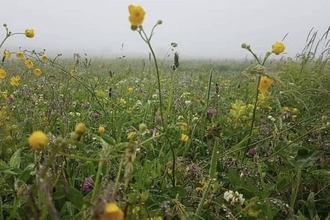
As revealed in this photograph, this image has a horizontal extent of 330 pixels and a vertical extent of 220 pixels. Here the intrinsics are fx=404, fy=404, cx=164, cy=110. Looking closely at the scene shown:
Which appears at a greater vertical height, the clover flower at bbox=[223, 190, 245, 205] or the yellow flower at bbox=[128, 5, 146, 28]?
the yellow flower at bbox=[128, 5, 146, 28]

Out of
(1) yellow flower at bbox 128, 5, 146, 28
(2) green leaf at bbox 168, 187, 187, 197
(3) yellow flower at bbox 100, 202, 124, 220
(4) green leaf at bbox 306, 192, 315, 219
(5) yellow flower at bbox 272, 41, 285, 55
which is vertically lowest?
(4) green leaf at bbox 306, 192, 315, 219

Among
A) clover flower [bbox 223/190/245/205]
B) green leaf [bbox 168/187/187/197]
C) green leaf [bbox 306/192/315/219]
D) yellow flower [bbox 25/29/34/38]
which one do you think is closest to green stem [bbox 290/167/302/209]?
green leaf [bbox 306/192/315/219]

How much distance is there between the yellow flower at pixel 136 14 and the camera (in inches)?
31.9

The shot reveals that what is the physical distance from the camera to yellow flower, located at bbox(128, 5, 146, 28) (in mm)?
809

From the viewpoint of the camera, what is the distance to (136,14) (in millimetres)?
819

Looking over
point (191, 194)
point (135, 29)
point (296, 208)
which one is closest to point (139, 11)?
point (135, 29)

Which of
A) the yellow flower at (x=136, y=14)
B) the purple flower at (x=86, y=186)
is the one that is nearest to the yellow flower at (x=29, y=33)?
the purple flower at (x=86, y=186)

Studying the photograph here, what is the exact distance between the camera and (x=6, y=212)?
0.98 meters

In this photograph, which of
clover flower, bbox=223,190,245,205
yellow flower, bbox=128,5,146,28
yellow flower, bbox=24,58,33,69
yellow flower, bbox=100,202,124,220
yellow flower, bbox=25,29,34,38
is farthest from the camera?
yellow flower, bbox=24,58,33,69

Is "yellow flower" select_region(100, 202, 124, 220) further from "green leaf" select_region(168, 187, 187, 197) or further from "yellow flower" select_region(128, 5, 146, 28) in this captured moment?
"green leaf" select_region(168, 187, 187, 197)

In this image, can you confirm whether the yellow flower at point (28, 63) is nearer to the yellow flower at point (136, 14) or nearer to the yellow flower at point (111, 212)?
the yellow flower at point (136, 14)

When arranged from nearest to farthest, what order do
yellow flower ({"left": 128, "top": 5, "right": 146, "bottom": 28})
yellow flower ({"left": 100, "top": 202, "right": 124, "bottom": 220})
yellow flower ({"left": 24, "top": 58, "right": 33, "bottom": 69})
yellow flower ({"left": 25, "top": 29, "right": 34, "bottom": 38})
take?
1. yellow flower ({"left": 100, "top": 202, "right": 124, "bottom": 220})
2. yellow flower ({"left": 128, "top": 5, "right": 146, "bottom": 28})
3. yellow flower ({"left": 25, "top": 29, "right": 34, "bottom": 38})
4. yellow flower ({"left": 24, "top": 58, "right": 33, "bottom": 69})

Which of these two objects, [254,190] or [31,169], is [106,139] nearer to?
[31,169]

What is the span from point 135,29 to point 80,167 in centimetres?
52
